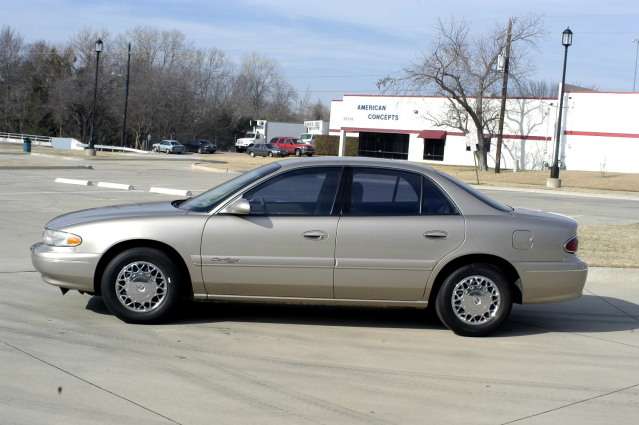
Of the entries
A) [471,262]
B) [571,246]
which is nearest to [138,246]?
[471,262]

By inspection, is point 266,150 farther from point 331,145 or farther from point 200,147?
point 200,147

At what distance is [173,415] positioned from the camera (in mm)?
5020

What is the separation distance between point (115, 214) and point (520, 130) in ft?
175

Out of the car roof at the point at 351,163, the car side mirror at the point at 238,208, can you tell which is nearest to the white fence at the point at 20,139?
the car roof at the point at 351,163

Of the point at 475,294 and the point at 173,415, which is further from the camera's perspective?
the point at 475,294

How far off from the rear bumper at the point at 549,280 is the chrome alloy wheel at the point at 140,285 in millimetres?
3291

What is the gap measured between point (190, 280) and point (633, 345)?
167 inches

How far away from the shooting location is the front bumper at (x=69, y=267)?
7.12m

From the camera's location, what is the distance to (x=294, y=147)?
67750 mm

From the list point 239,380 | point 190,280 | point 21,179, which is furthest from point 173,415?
point 21,179

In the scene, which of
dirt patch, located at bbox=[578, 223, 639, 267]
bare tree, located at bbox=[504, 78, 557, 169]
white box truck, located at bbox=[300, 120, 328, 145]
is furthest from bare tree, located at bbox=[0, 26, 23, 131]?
dirt patch, located at bbox=[578, 223, 639, 267]

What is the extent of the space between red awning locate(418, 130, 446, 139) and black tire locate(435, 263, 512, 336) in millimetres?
55621

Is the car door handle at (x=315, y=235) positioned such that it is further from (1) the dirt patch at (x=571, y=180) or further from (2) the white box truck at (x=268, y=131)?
(2) the white box truck at (x=268, y=131)

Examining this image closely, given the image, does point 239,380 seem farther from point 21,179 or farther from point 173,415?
point 21,179
